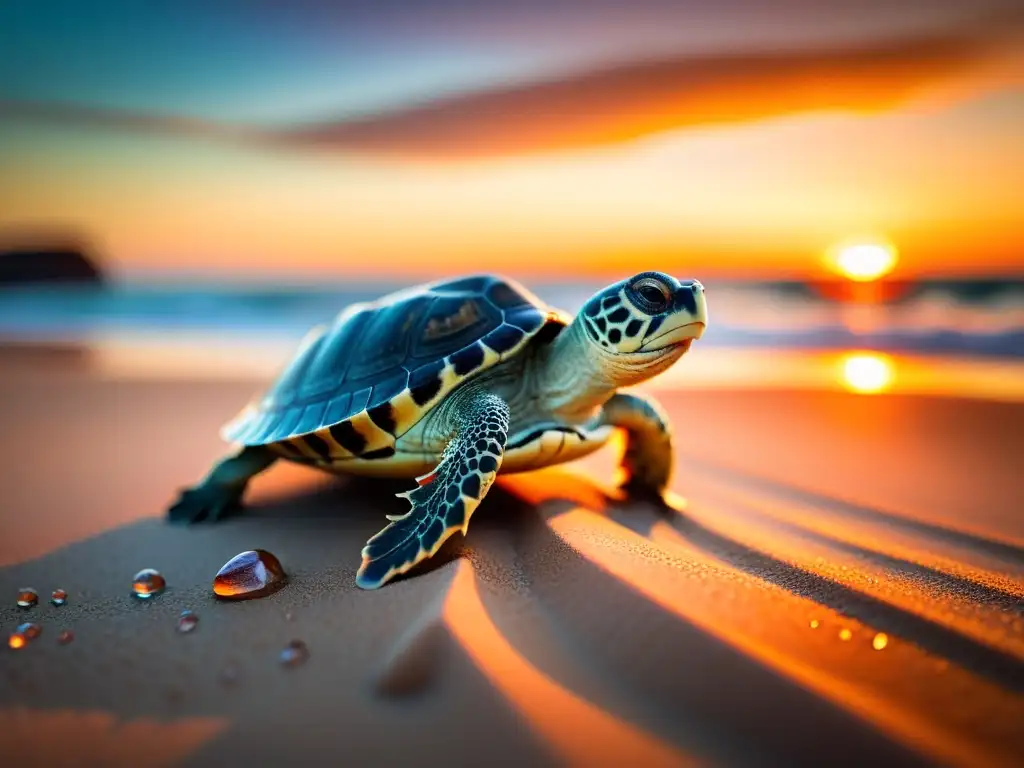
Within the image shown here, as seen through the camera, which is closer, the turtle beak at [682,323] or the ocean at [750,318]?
the turtle beak at [682,323]

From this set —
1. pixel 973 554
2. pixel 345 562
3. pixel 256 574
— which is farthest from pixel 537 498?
pixel 973 554

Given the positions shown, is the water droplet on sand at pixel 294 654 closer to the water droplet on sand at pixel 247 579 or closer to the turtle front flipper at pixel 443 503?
the turtle front flipper at pixel 443 503

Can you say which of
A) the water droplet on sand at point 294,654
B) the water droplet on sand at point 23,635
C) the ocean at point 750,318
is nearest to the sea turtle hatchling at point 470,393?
the water droplet on sand at point 294,654

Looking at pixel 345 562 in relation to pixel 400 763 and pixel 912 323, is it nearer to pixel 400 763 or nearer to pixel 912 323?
pixel 400 763

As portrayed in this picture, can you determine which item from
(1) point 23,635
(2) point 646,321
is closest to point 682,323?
(2) point 646,321

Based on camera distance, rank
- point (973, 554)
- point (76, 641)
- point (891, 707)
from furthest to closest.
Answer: point (973, 554)
point (76, 641)
point (891, 707)

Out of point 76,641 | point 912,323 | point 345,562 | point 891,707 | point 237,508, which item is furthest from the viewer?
point 912,323
